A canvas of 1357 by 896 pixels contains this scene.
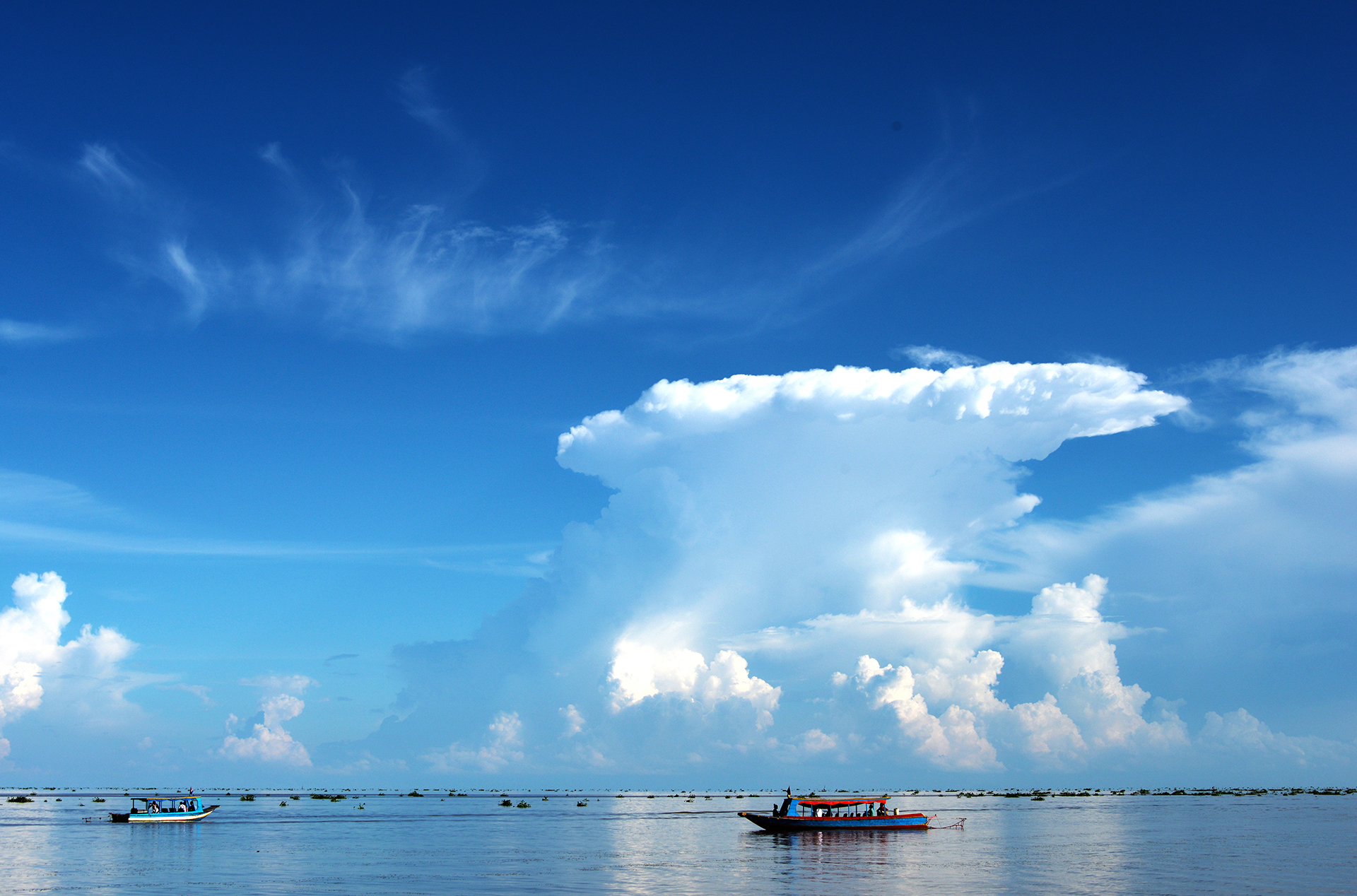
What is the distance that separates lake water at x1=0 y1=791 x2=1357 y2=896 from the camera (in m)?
71.1

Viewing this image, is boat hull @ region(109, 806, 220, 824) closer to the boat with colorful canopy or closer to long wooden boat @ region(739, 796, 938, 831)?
long wooden boat @ region(739, 796, 938, 831)

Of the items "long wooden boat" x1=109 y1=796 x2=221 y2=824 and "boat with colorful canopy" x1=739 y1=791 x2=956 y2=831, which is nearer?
"boat with colorful canopy" x1=739 y1=791 x2=956 y2=831

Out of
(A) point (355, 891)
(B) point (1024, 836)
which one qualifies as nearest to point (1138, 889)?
A: (A) point (355, 891)

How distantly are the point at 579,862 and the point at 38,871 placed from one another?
4500 cm

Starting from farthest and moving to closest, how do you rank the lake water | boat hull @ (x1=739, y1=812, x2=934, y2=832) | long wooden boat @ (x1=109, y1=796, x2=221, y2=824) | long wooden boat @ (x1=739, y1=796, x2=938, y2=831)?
long wooden boat @ (x1=109, y1=796, x2=221, y2=824)
long wooden boat @ (x1=739, y1=796, x2=938, y2=831)
boat hull @ (x1=739, y1=812, x2=934, y2=832)
the lake water

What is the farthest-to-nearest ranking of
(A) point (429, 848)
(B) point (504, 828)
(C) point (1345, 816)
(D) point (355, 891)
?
1. (C) point (1345, 816)
2. (B) point (504, 828)
3. (A) point (429, 848)
4. (D) point (355, 891)

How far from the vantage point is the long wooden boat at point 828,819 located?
422 feet

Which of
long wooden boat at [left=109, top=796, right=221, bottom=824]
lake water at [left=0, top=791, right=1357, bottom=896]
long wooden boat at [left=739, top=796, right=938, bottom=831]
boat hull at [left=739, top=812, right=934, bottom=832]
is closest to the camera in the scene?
lake water at [left=0, top=791, right=1357, bottom=896]

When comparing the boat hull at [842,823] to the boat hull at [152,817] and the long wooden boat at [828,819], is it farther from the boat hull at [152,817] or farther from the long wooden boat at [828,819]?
the boat hull at [152,817]

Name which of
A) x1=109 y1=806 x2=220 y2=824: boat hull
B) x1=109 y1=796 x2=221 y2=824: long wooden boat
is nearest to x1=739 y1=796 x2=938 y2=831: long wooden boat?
x1=109 y1=806 x2=220 y2=824: boat hull

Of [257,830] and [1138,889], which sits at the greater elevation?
[1138,889]

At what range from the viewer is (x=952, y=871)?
82.2 metres

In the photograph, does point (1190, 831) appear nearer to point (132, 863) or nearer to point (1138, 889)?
point (1138, 889)

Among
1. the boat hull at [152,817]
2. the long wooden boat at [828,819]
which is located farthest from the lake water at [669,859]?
the long wooden boat at [828,819]
